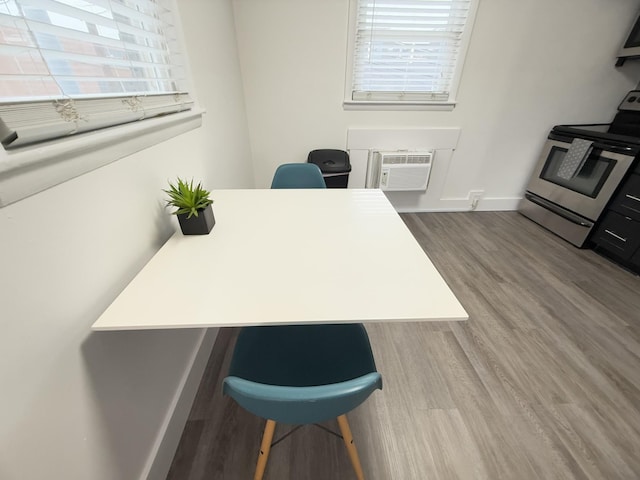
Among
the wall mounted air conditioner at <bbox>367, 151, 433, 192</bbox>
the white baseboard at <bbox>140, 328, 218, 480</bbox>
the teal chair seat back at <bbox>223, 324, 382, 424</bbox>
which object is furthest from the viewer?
the wall mounted air conditioner at <bbox>367, 151, 433, 192</bbox>

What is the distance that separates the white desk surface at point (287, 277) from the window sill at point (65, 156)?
13.5 inches

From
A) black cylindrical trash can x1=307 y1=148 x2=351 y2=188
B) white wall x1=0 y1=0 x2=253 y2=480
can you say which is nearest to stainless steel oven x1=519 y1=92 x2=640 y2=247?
black cylindrical trash can x1=307 y1=148 x2=351 y2=188

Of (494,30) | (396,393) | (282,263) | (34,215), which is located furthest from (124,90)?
(494,30)

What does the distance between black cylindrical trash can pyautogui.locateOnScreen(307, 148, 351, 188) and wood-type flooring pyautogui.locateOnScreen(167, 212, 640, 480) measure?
1.36 metres

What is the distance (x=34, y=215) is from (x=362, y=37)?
2.59 meters

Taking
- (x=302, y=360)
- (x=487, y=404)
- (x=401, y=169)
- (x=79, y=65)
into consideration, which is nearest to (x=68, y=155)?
(x=79, y=65)

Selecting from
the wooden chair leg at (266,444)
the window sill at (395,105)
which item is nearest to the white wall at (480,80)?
the window sill at (395,105)

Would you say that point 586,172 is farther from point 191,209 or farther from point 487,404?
point 191,209

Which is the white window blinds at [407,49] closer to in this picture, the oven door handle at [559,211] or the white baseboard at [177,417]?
the oven door handle at [559,211]

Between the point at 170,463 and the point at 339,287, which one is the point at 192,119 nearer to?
the point at 339,287

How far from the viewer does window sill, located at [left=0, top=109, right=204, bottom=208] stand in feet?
1.59

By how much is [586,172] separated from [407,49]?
1.94 m

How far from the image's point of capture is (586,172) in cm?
230

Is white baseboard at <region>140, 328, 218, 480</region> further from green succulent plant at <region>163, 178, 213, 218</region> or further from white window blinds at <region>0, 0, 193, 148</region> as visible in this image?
white window blinds at <region>0, 0, 193, 148</region>
